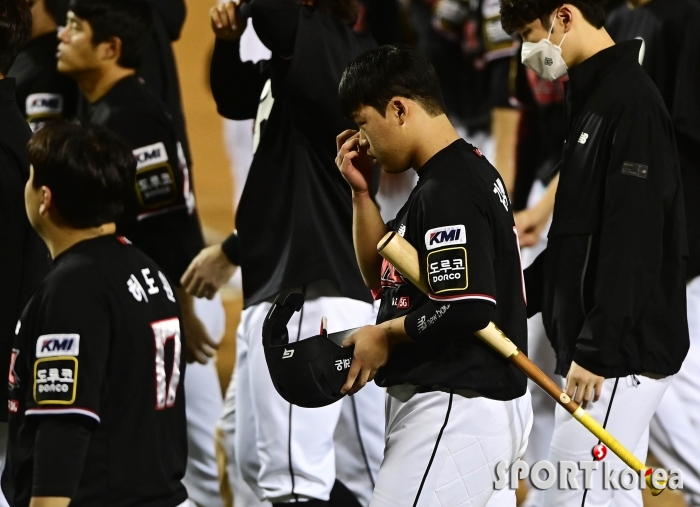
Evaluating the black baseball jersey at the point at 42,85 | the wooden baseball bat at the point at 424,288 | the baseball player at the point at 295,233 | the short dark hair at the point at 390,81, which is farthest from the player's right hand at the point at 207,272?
the wooden baseball bat at the point at 424,288

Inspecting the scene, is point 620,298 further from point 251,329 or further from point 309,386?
point 251,329

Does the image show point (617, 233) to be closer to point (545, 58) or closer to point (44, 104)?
point (545, 58)

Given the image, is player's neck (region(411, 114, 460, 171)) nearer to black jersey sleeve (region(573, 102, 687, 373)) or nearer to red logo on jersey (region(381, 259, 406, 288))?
red logo on jersey (region(381, 259, 406, 288))

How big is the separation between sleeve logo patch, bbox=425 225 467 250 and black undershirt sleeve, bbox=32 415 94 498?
2.63 ft

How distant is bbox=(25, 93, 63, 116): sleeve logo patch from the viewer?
4.10m

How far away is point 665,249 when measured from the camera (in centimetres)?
289

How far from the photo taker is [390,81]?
2406 mm

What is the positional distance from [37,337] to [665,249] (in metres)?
1.59

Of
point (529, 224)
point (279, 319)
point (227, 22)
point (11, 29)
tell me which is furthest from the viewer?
point (529, 224)

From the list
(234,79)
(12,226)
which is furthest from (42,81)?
(12,226)

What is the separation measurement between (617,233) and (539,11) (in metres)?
0.64

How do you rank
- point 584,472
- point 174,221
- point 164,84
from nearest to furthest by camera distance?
1. point 584,472
2. point 174,221
3. point 164,84

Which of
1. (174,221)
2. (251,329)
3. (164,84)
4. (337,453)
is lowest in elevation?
(337,453)

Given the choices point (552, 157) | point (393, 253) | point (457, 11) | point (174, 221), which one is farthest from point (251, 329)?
point (457, 11)
